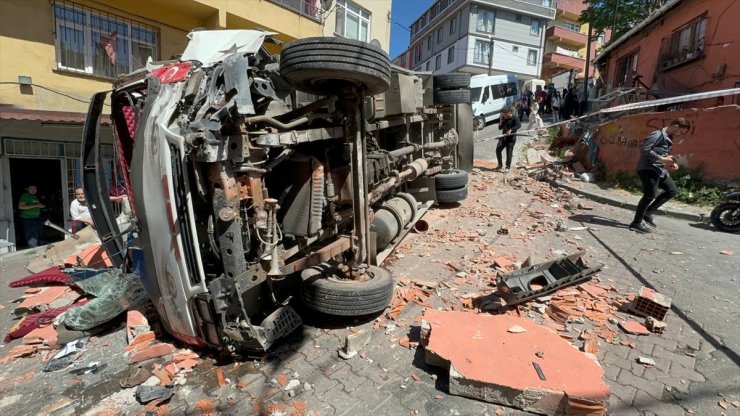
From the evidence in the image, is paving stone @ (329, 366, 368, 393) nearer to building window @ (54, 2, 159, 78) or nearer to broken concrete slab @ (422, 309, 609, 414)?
broken concrete slab @ (422, 309, 609, 414)

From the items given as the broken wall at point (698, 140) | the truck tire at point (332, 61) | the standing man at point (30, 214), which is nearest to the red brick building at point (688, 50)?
the broken wall at point (698, 140)

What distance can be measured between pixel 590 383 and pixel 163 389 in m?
2.90

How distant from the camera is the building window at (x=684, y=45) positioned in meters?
10.8

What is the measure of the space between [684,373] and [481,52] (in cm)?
3668

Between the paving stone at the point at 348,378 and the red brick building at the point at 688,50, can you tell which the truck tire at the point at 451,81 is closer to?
the paving stone at the point at 348,378

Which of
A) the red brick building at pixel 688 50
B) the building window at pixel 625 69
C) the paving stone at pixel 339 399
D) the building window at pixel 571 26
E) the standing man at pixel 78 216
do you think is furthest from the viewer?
the building window at pixel 571 26

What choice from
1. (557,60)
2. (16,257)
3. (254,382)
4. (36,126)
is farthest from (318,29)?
(557,60)

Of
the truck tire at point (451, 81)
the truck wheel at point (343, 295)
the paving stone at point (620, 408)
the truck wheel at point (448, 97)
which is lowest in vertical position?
the paving stone at point (620, 408)

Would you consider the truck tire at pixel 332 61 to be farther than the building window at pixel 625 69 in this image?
No

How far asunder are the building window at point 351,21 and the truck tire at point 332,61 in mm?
12932

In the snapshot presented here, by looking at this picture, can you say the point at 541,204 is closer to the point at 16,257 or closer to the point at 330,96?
the point at 330,96

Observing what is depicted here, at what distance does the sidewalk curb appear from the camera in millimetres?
7020

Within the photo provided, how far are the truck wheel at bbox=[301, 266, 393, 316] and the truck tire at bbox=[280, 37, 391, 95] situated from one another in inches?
66.2

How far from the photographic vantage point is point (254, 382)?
2.83 m
